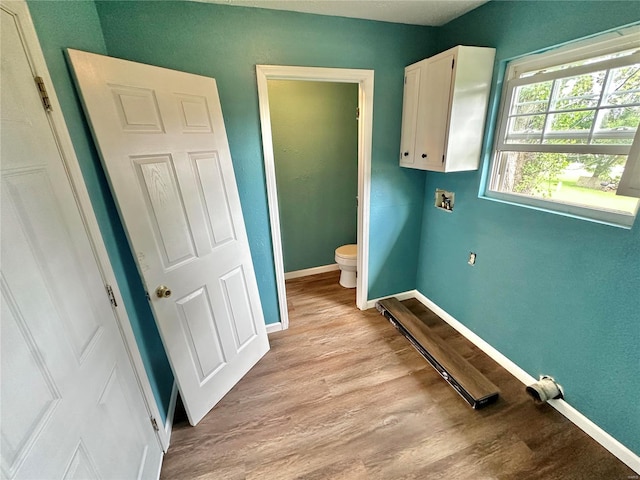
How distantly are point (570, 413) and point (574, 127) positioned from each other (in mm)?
1615

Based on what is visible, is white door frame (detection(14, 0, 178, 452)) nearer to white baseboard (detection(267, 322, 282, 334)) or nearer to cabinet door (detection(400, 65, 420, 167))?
white baseboard (detection(267, 322, 282, 334))

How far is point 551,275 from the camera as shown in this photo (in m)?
1.61

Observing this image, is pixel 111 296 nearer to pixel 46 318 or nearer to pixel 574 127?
pixel 46 318

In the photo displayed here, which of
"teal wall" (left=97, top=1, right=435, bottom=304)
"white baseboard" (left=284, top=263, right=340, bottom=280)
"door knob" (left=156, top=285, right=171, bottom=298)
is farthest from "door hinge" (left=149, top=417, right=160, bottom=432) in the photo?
"white baseboard" (left=284, top=263, right=340, bottom=280)

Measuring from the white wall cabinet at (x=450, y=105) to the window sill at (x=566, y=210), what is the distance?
279mm

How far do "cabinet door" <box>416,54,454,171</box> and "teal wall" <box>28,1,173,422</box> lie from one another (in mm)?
1951

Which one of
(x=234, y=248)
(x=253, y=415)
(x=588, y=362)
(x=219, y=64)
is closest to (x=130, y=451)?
(x=253, y=415)

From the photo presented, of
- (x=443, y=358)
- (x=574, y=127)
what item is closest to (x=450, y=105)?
(x=574, y=127)

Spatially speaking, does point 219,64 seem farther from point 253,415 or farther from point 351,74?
point 253,415

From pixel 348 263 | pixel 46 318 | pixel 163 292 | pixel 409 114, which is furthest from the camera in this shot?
pixel 348 263

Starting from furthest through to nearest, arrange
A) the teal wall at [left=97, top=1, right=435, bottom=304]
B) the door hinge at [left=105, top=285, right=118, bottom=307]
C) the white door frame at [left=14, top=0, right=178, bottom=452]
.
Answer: the teal wall at [left=97, top=1, right=435, bottom=304] < the door hinge at [left=105, top=285, right=118, bottom=307] < the white door frame at [left=14, top=0, right=178, bottom=452]

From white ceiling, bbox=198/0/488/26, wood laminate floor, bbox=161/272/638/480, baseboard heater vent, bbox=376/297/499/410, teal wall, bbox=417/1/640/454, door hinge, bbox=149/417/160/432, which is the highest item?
white ceiling, bbox=198/0/488/26

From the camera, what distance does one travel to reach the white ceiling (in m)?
1.66

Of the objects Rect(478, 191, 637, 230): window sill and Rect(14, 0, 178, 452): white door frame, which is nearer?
Rect(14, 0, 178, 452): white door frame
